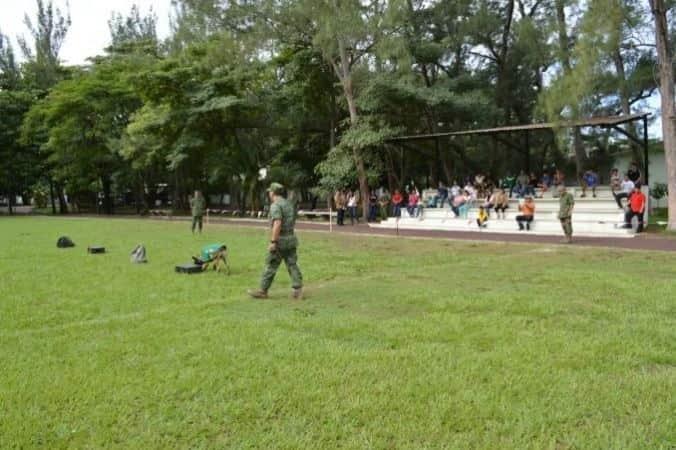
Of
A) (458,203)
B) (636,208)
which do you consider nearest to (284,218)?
(636,208)

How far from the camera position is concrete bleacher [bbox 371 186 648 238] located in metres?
18.3

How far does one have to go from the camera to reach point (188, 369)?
5.22 m

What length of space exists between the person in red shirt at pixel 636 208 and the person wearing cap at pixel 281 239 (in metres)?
12.7

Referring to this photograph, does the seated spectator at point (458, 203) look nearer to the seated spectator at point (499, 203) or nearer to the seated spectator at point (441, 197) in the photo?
the seated spectator at point (499, 203)

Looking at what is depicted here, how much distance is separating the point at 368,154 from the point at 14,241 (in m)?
14.4

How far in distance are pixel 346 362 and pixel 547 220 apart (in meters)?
15.9

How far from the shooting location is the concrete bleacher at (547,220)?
18.3m

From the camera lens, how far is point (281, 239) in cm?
840

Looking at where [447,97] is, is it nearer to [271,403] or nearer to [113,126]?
[271,403]

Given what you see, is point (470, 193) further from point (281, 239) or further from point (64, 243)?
point (281, 239)

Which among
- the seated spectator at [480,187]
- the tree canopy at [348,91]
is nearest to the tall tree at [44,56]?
the tree canopy at [348,91]

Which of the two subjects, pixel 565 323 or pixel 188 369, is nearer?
pixel 188 369

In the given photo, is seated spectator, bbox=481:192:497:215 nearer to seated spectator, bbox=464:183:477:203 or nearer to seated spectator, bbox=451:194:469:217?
seated spectator, bbox=451:194:469:217

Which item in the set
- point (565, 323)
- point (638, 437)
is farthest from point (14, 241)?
point (638, 437)
